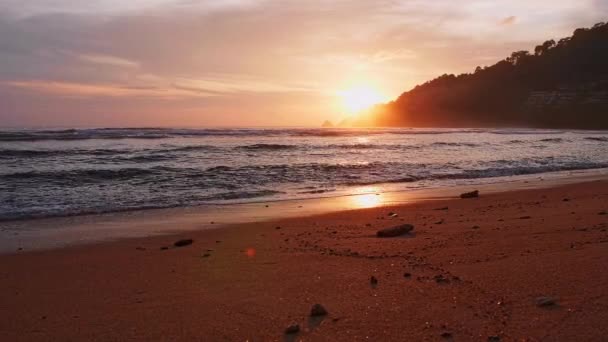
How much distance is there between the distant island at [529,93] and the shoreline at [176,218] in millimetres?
85859

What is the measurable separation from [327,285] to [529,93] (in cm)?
11523

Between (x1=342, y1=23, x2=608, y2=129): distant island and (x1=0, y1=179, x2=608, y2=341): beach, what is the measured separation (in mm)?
91187

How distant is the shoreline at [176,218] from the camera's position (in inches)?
287

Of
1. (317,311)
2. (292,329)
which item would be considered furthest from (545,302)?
(292,329)

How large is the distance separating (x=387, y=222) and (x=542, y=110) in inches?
4044

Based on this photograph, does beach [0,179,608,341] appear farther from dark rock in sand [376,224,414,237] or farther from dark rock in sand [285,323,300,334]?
dark rock in sand [376,224,414,237]

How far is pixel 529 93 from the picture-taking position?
351ft

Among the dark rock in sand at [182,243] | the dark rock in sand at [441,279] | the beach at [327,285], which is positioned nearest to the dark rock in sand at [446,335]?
the beach at [327,285]

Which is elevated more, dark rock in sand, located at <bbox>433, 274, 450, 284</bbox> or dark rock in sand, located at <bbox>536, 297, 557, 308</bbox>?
dark rock in sand, located at <bbox>536, 297, 557, 308</bbox>

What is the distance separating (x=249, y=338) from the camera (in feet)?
10.8

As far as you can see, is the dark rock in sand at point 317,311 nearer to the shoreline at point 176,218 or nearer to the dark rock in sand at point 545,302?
the dark rock in sand at point 545,302

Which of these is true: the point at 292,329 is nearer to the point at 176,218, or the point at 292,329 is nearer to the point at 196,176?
the point at 176,218

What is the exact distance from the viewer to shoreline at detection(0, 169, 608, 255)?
730 centimetres

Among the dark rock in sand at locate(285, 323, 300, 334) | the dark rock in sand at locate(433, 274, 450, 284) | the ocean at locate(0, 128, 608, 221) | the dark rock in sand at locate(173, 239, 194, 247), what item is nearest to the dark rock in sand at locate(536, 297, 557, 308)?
the dark rock in sand at locate(433, 274, 450, 284)
